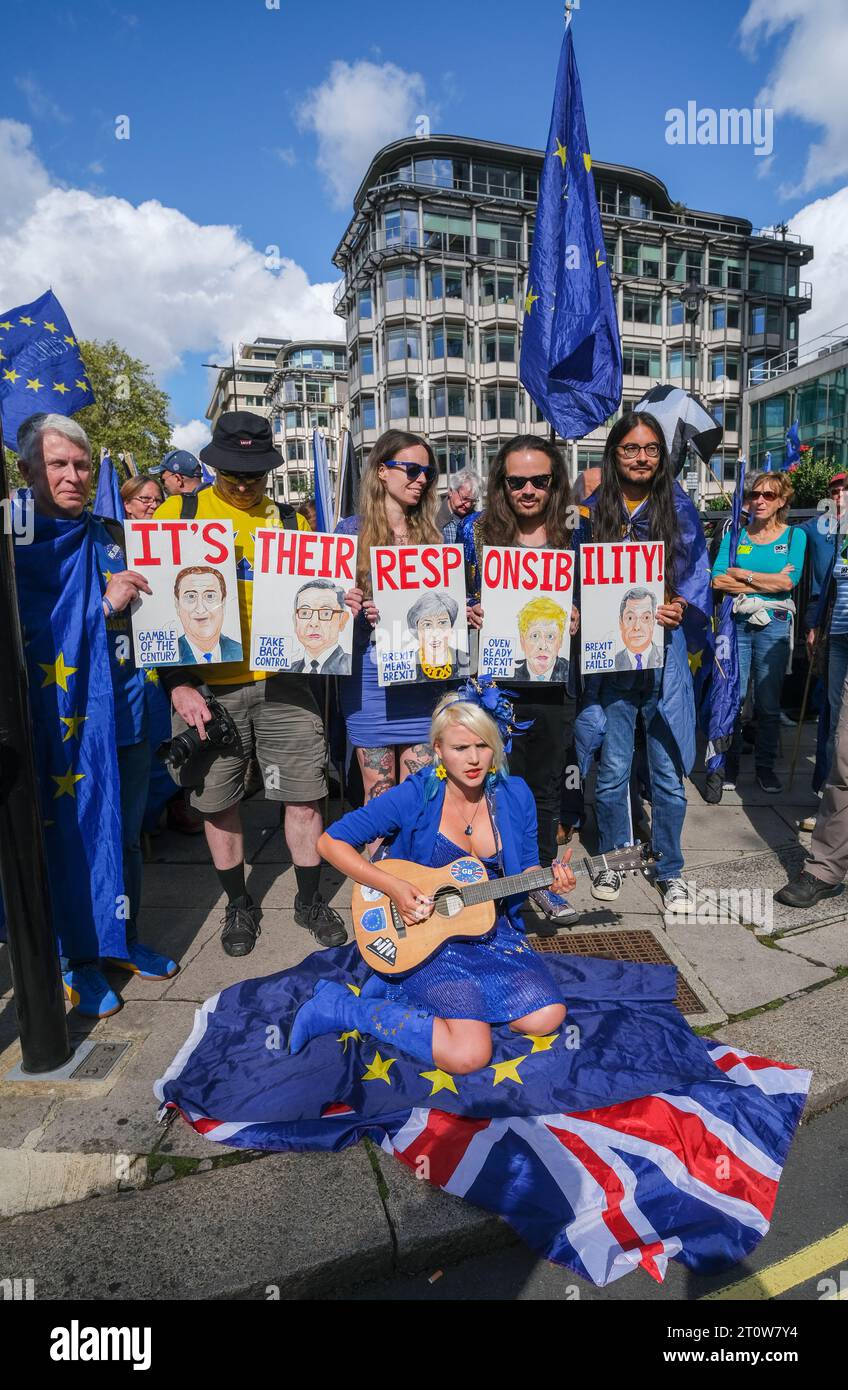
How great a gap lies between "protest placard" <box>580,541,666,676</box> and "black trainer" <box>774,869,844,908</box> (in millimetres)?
1416

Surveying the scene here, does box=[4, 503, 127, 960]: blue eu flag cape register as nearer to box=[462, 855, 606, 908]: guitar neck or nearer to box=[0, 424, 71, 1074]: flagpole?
box=[0, 424, 71, 1074]: flagpole

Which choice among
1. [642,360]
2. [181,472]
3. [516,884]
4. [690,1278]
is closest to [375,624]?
[516,884]

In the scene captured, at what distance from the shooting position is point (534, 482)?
3688 mm

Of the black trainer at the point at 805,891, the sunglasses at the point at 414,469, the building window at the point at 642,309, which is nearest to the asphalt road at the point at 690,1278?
the black trainer at the point at 805,891

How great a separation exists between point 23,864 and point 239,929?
1.32m

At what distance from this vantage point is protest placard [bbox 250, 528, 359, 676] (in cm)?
345

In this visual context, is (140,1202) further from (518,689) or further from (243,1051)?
(518,689)

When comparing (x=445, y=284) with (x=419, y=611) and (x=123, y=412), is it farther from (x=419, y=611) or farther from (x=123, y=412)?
(x=419, y=611)

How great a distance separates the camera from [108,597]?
126 inches

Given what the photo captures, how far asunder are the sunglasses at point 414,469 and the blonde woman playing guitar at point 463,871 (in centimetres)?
104

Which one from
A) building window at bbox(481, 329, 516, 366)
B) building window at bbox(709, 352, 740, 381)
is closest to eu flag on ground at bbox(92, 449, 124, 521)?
building window at bbox(481, 329, 516, 366)

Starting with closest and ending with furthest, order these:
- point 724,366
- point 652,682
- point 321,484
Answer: point 652,682, point 321,484, point 724,366

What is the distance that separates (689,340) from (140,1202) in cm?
4959
